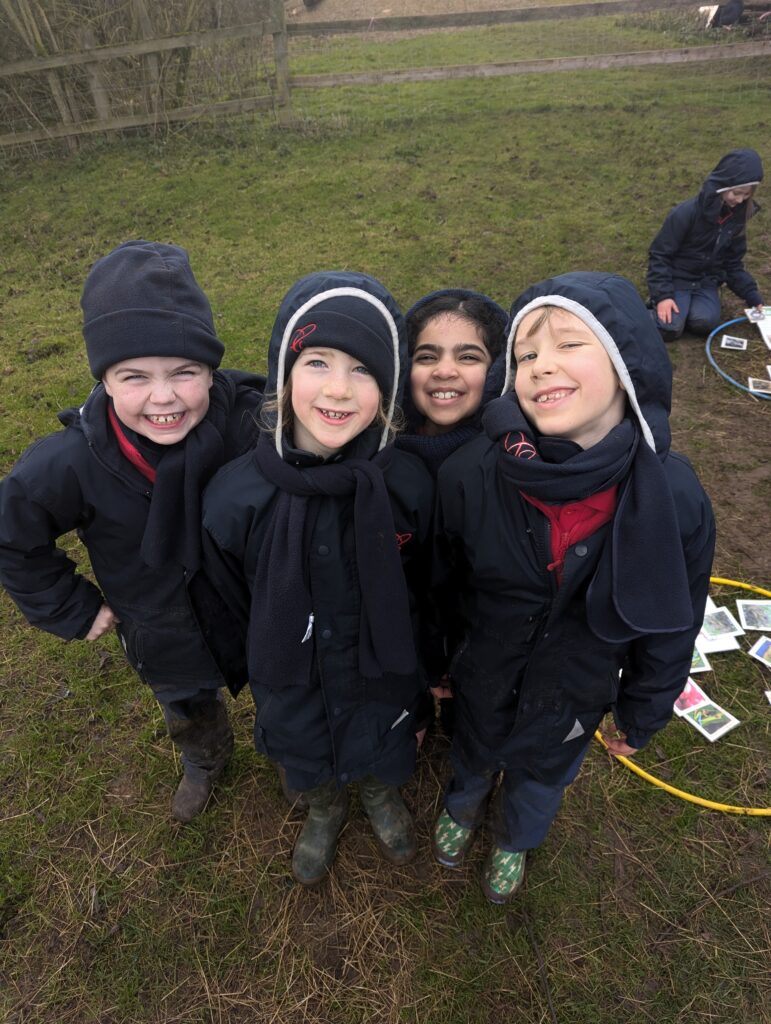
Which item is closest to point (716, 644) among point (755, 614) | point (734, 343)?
point (755, 614)

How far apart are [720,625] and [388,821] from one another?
2.26m

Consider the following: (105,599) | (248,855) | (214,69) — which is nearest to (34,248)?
(214,69)

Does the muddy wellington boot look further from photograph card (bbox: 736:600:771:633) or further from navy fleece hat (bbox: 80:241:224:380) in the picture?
photograph card (bbox: 736:600:771:633)

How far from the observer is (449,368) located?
2.13 m

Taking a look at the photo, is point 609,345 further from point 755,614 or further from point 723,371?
point 723,371

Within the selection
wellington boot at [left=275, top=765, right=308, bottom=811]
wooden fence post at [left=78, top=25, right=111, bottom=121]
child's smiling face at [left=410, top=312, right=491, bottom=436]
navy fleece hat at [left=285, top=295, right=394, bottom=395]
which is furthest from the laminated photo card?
wooden fence post at [left=78, top=25, right=111, bottom=121]

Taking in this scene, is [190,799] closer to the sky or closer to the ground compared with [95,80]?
closer to the ground

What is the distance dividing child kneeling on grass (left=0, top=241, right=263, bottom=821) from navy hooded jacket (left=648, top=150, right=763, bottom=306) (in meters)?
5.44

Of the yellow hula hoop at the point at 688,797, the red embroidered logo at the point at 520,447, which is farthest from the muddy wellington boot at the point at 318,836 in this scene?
the red embroidered logo at the point at 520,447

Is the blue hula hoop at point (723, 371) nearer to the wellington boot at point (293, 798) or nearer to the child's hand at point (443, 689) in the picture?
the child's hand at point (443, 689)

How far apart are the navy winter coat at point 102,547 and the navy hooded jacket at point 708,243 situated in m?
5.46

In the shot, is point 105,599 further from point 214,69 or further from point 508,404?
point 214,69

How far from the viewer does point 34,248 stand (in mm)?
7750

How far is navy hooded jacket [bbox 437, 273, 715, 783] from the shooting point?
165 cm
